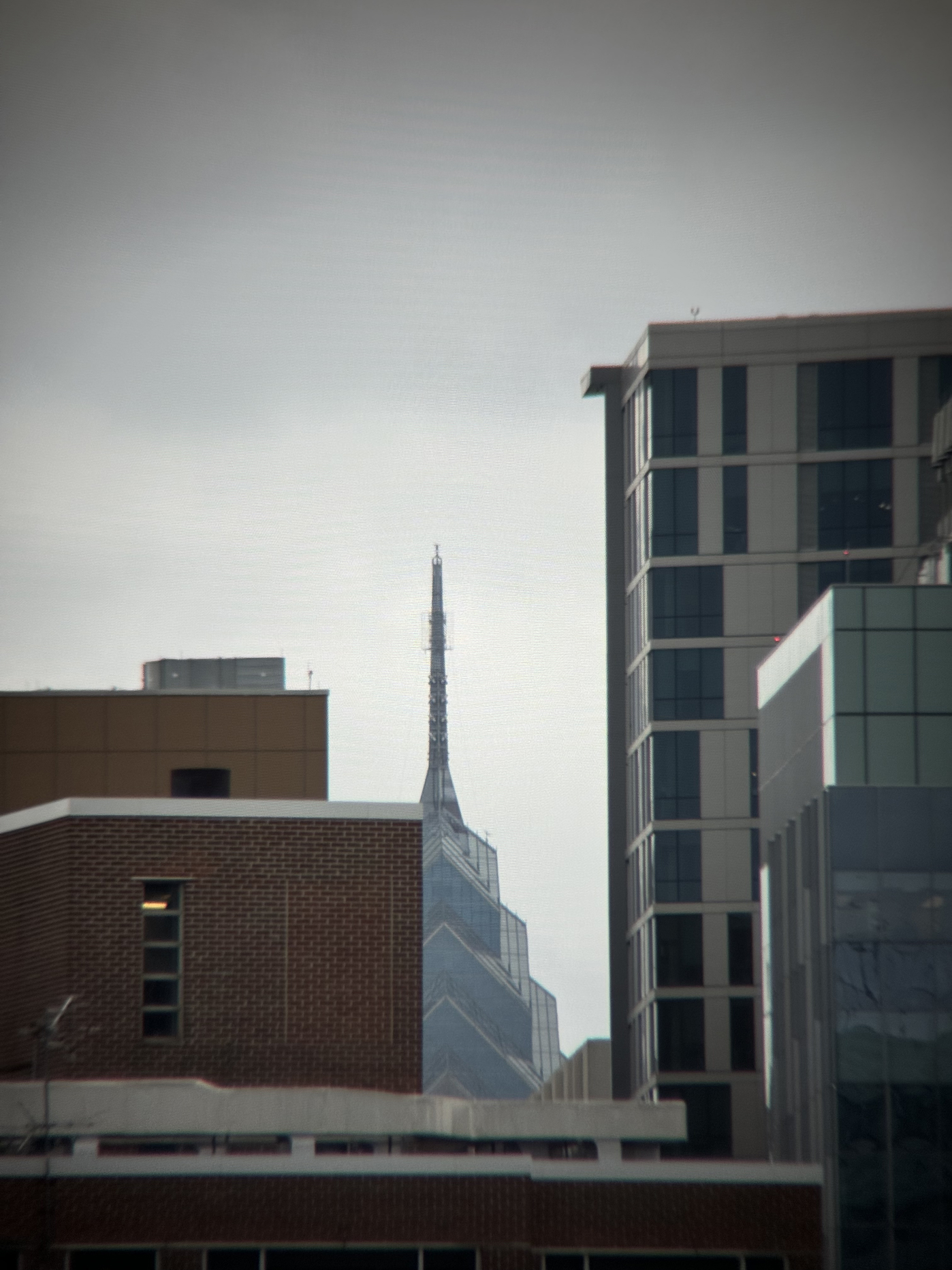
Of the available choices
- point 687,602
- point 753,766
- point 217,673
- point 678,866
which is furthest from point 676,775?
point 217,673

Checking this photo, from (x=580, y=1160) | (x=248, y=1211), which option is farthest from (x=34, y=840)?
(x=580, y=1160)

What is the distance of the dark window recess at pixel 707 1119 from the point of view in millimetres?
84188

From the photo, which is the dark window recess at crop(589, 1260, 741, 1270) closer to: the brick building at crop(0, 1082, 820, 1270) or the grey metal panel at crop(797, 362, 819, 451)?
the brick building at crop(0, 1082, 820, 1270)

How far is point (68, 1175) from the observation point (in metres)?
37.5

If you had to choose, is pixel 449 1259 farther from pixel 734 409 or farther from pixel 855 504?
pixel 734 409

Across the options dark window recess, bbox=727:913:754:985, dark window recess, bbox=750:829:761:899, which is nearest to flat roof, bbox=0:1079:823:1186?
dark window recess, bbox=727:913:754:985

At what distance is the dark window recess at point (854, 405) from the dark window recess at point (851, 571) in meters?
4.33

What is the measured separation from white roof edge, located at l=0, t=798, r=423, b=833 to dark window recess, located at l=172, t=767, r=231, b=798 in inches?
536

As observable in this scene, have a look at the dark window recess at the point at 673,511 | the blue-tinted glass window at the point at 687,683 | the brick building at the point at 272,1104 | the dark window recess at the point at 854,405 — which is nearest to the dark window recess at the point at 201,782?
the brick building at the point at 272,1104

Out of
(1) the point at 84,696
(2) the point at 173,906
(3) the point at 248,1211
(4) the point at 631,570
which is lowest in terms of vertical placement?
(3) the point at 248,1211

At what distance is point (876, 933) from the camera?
144ft

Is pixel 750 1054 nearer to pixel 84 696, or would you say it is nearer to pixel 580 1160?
pixel 84 696

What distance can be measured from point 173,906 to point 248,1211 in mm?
7606

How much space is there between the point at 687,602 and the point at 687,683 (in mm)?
3149
